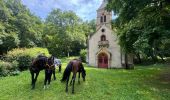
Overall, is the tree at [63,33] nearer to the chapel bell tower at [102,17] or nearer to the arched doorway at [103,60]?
the chapel bell tower at [102,17]

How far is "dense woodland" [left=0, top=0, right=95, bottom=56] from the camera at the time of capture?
39906mm

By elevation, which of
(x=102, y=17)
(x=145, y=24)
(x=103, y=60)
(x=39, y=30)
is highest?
(x=102, y=17)

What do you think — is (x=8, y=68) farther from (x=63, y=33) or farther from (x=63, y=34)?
(x=63, y=33)

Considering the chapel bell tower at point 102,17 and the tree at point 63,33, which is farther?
the tree at point 63,33

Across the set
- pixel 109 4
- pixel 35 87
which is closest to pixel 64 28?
pixel 109 4

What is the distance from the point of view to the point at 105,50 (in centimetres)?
3303

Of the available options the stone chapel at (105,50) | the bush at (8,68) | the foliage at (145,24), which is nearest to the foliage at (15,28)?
the stone chapel at (105,50)

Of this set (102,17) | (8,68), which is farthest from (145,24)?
(102,17)

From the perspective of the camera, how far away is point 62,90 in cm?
1180

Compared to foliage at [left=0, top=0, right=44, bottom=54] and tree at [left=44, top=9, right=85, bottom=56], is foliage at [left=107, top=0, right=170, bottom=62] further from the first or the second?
tree at [left=44, top=9, right=85, bottom=56]

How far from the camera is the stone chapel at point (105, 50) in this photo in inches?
1258

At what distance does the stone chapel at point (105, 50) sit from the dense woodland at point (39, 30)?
1582 centimetres

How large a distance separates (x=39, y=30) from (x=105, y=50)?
76.7 feet

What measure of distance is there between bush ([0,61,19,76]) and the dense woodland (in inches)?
703
